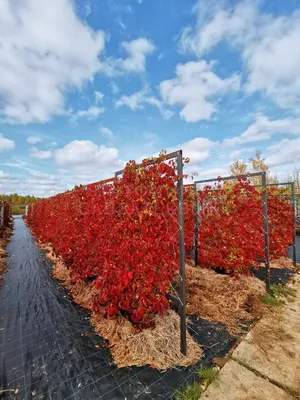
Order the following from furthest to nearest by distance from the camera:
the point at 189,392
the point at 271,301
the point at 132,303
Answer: the point at 271,301 < the point at 132,303 < the point at 189,392

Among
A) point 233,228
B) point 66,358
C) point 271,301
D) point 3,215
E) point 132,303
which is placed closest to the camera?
point 66,358

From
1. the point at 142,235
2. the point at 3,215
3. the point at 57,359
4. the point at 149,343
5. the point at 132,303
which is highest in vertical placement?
the point at 142,235

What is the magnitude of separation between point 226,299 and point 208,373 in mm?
1765

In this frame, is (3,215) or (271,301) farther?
(3,215)

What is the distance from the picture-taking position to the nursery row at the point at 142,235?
2.17m

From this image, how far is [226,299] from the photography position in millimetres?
3453

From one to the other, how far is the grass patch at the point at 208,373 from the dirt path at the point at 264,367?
0.13 ft

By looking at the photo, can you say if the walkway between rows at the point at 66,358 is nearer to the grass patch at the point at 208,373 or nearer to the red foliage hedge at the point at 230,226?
the grass patch at the point at 208,373

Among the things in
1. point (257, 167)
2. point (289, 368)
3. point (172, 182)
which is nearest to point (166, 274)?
point (172, 182)

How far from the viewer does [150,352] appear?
7.01 feet

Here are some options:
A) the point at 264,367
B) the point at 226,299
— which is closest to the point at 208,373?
the point at 264,367

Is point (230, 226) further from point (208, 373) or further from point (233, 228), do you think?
point (208, 373)

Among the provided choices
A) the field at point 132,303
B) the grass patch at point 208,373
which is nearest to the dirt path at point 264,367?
the grass patch at point 208,373

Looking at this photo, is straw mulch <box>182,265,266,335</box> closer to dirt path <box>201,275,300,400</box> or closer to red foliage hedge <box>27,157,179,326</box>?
dirt path <box>201,275,300,400</box>
